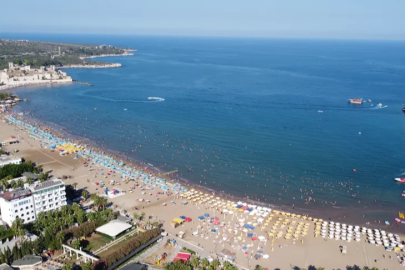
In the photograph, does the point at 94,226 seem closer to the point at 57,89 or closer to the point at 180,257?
the point at 180,257

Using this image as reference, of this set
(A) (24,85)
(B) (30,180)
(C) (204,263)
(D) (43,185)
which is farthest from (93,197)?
(A) (24,85)

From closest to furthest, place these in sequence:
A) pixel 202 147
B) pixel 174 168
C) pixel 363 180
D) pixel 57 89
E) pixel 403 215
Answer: pixel 403 215
pixel 363 180
pixel 174 168
pixel 202 147
pixel 57 89

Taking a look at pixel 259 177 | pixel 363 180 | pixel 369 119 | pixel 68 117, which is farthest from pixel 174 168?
pixel 369 119

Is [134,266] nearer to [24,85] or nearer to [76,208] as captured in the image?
[76,208]

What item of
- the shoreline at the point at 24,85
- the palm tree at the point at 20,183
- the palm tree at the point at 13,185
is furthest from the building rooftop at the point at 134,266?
the shoreline at the point at 24,85

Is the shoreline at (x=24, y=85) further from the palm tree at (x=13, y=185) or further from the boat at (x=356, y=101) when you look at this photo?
the boat at (x=356, y=101)

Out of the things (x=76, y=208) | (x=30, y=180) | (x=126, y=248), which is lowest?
(x=126, y=248)
